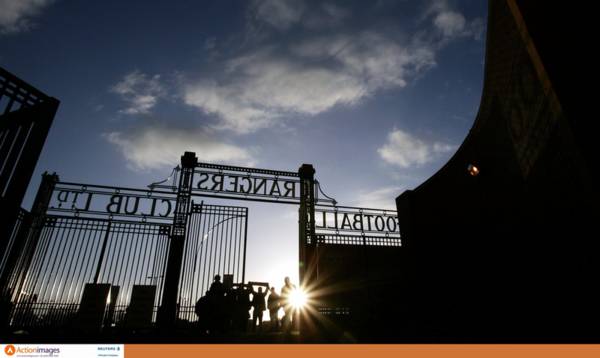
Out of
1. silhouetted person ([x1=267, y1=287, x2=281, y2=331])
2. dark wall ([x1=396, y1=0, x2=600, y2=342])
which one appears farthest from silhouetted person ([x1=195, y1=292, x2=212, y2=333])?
dark wall ([x1=396, y1=0, x2=600, y2=342])

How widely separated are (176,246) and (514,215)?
825 centimetres

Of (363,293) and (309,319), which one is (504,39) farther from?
(309,319)

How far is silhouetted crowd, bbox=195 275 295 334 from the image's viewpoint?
22.8 ft

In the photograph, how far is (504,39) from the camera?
4.87 m

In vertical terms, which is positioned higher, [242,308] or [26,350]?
[242,308]

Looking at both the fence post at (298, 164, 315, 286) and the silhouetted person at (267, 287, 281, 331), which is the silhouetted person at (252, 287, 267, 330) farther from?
the fence post at (298, 164, 315, 286)

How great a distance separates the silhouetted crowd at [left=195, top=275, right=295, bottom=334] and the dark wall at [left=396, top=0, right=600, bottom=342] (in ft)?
10.7

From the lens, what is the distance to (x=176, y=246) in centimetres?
793

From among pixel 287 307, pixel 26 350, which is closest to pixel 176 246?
pixel 287 307

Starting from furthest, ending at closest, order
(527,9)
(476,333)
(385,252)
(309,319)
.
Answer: (385,252) → (309,319) → (476,333) → (527,9)

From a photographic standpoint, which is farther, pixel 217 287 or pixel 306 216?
pixel 306 216

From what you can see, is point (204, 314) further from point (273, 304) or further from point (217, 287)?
point (273, 304)

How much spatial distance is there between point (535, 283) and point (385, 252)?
4.77 meters

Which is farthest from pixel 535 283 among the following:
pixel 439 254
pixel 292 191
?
pixel 292 191
